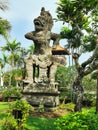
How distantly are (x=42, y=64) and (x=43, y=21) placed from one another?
1.91 meters

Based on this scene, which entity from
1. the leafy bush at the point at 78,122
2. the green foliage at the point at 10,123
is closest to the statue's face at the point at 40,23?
the green foliage at the point at 10,123

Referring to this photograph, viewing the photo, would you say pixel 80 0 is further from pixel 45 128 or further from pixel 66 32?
pixel 66 32

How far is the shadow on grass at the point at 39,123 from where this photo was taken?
35.5 feet

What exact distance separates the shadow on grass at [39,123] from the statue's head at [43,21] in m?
4.57

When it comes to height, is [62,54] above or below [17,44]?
below

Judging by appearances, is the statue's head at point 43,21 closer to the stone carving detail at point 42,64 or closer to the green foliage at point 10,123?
the stone carving detail at point 42,64

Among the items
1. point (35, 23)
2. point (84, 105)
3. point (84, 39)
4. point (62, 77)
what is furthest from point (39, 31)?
point (62, 77)

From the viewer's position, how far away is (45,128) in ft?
35.4

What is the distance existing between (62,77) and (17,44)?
20.8 m

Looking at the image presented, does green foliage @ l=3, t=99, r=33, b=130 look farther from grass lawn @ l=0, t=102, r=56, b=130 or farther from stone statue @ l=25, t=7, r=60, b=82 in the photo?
stone statue @ l=25, t=7, r=60, b=82

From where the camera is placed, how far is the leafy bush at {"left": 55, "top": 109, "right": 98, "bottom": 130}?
7066mm

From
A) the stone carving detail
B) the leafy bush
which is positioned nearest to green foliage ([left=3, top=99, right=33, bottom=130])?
the leafy bush

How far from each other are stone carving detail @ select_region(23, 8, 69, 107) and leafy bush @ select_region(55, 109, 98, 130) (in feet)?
Answer: 22.7

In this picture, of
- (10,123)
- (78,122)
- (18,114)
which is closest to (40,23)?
(18,114)
